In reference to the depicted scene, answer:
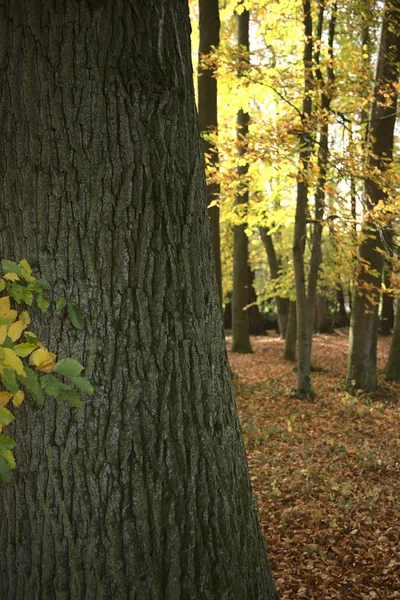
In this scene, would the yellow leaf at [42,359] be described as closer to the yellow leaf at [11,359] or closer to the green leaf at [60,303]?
the yellow leaf at [11,359]

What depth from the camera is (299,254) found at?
409 inches

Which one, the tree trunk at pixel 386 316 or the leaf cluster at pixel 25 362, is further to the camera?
the tree trunk at pixel 386 316

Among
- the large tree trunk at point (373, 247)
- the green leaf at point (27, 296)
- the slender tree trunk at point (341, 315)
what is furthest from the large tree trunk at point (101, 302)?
the slender tree trunk at point (341, 315)

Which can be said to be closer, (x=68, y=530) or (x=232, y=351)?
(x=68, y=530)

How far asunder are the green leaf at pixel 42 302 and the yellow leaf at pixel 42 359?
12.1 inches

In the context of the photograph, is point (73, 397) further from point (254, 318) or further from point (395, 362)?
point (254, 318)

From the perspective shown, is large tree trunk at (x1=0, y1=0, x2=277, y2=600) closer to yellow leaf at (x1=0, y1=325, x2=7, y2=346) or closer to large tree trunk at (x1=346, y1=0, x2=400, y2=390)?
yellow leaf at (x1=0, y1=325, x2=7, y2=346)

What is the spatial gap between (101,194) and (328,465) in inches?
195

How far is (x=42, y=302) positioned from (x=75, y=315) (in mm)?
151

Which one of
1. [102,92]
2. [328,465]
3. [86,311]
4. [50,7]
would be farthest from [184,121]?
[328,465]

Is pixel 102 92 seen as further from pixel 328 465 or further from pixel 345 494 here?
pixel 328 465

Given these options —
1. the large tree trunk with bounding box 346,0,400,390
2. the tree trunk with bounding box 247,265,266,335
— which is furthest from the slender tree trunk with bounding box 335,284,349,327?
the large tree trunk with bounding box 346,0,400,390

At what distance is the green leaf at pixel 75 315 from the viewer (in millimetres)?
2400

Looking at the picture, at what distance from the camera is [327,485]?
571 cm
